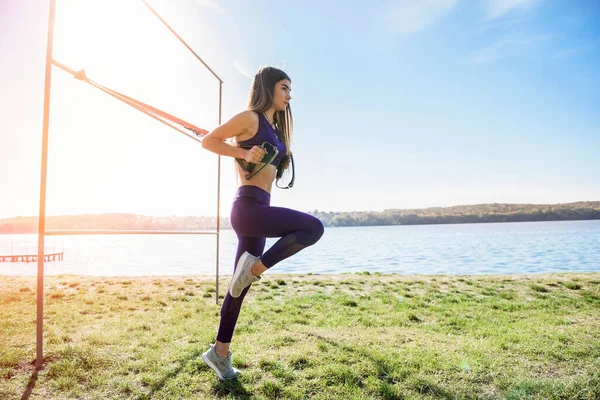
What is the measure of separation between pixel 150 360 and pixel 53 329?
1888 mm

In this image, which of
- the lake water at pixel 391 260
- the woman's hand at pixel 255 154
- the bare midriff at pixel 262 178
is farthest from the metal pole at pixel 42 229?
the lake water at pixel 391 260

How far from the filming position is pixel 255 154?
2.54m

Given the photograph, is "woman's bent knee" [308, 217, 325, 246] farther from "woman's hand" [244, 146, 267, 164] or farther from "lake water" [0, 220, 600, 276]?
"lake water" [0, 220, 600, 276]

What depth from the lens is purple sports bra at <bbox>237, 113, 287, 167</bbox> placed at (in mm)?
2779

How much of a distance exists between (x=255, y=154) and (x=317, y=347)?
6.69ft

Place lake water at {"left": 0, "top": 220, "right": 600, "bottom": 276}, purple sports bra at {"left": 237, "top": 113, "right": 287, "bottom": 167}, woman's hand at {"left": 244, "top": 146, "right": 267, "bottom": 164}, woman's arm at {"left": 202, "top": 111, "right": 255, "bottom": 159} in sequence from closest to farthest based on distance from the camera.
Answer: woman's hand at {"left": 244, "top": 146, "right": 267, "bottom": 164}
woman's arm at {"left": 202, "top": 111, "right": 255, "bottom": 159}
purple sports bra at {"left": 237, "top": 113, "right": 287, "bottom": 167}
lake water at {"left": 0, "top": 220, "right": 600, "bottom": 276}

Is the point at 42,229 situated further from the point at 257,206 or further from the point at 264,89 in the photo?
the point at 264,89

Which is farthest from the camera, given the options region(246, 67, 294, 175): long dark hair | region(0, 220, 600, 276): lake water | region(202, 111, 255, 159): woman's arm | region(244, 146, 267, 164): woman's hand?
region(0, 220, 600, 276): lake water

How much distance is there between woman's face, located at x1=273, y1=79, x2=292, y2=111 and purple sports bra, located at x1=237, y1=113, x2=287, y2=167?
18 centimetres

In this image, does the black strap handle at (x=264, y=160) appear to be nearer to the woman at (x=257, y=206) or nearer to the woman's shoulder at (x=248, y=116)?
the woman at (x=257, y=206)

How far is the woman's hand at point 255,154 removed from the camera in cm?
253

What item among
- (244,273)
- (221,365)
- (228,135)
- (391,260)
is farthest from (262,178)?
(391,260)

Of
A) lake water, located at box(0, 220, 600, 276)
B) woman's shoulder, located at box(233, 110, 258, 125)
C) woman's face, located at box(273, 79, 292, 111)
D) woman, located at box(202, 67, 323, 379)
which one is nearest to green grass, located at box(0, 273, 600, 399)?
woman, located at box(202, 67, 323, 379)

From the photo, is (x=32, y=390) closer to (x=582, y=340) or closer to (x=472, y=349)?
(x=472, y=349)
